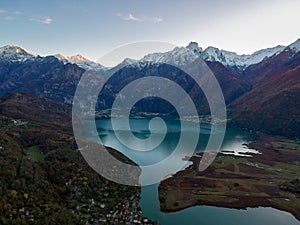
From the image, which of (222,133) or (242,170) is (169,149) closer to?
(242,170)

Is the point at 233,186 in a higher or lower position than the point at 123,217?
lower

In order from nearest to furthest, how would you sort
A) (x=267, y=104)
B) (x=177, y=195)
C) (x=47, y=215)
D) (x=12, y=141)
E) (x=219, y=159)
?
(x=47, y=215) < (x=177, y=195) < (x=12, y=141) < (x=219, y=159) < (x=267, y=104)

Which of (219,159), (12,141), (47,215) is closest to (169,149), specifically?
(219,159)

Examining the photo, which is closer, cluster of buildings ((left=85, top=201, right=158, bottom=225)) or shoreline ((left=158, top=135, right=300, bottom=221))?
cluster of buildings ((left=85, top=201, right=158, bottom=225))

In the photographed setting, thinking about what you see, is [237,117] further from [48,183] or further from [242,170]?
[48,183]

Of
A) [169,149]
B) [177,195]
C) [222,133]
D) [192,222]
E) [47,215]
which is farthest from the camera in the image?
[222,133]

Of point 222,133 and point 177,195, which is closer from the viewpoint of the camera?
point 177,195

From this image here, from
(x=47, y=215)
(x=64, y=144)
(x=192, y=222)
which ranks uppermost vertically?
(x=64, y=144)

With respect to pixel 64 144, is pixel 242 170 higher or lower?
lower

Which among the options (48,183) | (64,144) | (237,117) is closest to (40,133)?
(64,144)

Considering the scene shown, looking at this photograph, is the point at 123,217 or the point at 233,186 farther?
the point at 233,186

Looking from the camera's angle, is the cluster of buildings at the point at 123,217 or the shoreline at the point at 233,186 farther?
the shoreline at the point at 233,186
